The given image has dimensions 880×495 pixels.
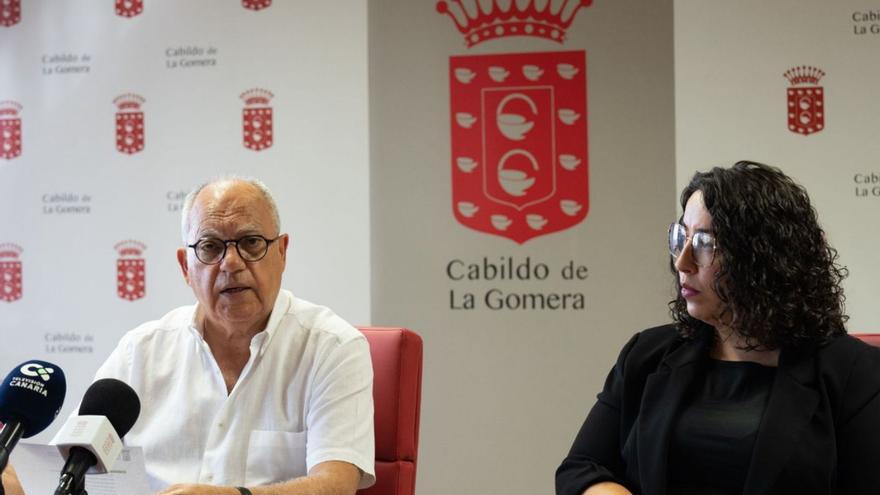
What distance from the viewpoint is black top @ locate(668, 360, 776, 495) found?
1.96 meters

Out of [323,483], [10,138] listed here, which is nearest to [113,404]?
[323,483]

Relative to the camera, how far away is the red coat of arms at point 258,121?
4379 mm

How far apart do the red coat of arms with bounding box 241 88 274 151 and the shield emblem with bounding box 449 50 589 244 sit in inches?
36.4

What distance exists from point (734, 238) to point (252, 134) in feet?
9.22

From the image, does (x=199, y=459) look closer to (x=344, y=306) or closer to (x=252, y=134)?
(x=344, y=306)

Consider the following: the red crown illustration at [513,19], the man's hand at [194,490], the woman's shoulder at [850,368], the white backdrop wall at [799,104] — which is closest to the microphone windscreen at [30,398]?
the man's hand at [194,490]

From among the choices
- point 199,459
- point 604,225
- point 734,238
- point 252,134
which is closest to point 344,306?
point 252,134

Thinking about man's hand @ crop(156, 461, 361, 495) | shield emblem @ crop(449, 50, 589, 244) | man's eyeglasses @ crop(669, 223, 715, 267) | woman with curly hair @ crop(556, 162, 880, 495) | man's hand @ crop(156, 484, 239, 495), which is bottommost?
man's hand @ crop(156, 461, 361, 495)

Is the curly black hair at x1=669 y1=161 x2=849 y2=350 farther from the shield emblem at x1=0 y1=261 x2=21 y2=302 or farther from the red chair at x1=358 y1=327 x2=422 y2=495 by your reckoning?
the shield emblem at x1=0 y1=261 x2=21 y2=302

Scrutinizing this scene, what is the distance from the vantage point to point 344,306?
427 cm

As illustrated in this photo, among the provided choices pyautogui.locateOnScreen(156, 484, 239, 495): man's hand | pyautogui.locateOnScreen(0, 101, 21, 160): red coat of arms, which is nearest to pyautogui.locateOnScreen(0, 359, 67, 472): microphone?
pyautogui.locateOnScreen(156, 484, 239, 495): man's hand

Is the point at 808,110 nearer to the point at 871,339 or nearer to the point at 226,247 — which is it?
the point at 871,339

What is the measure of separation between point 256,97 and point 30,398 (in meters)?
3.04

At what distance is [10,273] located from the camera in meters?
4.54
